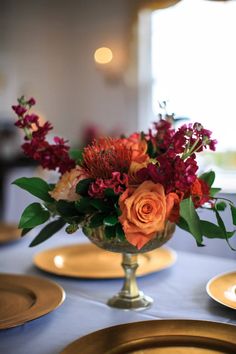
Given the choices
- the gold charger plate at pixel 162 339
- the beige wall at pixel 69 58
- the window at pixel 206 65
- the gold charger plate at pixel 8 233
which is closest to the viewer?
the gold charger plate at pixel 162 339

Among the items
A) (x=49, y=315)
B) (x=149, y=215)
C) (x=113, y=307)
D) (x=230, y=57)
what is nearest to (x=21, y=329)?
(x=49, y=315)

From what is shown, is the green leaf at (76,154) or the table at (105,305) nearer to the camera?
the table at (105,305)

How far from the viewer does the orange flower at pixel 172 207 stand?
31.8 inches

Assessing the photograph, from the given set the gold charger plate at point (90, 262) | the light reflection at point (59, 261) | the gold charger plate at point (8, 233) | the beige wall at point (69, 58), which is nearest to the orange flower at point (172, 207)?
the gold charger plate at point (90, 262)

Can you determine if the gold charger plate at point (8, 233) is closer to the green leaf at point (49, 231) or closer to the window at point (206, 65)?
the green leaf at point (49, 231)

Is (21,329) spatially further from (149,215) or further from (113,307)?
(149,215)

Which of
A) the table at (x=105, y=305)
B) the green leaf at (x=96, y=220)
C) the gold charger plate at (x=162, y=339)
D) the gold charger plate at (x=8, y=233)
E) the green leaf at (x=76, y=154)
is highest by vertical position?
the green leaf at (x=76, y=154)

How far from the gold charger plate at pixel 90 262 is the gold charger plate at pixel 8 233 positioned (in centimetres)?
18

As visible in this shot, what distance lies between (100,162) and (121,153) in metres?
0.04

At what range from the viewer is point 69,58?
399cm

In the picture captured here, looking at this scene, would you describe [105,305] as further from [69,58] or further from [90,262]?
[69,58]

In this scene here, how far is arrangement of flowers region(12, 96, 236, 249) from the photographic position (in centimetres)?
80

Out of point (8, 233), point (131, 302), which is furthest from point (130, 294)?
point (8, 233)

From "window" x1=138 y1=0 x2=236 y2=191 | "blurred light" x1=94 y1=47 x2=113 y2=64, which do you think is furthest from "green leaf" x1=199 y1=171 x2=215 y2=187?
"blurred light" x1=94 y1=47 x2=113 y2=64
